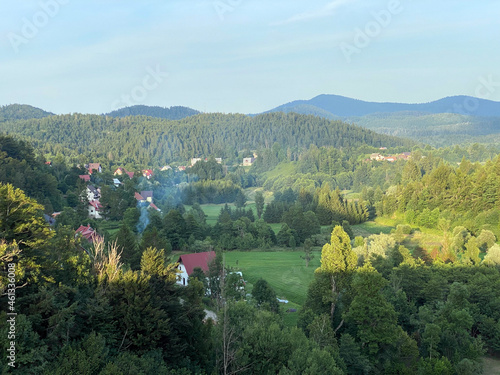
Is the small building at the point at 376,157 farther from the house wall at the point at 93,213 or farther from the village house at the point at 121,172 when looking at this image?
the house wall at the point at 93,213

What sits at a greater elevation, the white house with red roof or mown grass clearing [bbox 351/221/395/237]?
the white house with red roof

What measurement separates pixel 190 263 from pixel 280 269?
9559 mm

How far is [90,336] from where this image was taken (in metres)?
12.1

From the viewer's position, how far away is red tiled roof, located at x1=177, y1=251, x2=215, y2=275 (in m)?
29.8

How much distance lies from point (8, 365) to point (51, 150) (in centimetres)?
10882

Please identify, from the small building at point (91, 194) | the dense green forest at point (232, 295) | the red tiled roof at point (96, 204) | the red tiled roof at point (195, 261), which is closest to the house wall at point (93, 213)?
the red tiled roof at point (96, 204)

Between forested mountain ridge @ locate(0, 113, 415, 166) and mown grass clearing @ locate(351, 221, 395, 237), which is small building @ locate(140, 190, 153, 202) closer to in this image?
mown grass clearing @ locate(351, 221, 395, 237)

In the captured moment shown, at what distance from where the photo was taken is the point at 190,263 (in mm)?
30188

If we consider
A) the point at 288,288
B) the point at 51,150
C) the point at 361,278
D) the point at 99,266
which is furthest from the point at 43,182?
the point at 51,150

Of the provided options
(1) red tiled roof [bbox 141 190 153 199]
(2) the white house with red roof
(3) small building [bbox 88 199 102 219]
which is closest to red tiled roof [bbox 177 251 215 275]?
(2) the white house with red roof

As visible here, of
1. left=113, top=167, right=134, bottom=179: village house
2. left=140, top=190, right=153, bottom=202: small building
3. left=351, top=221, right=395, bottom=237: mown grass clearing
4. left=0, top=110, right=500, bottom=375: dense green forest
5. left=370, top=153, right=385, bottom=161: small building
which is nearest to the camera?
left=0, top=110, right=500, bottom=375: dense green forest

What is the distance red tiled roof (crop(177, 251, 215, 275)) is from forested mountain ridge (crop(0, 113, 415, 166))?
363 feet

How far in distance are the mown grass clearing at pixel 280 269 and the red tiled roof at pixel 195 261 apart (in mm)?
3927

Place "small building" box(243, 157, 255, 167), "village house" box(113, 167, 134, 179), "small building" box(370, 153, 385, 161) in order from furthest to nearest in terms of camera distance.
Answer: "small building" box(243, 157, 255, 167) → "small building" box(370, 153, 385, 161) → "village house" box(113, 167, 134, 179)
